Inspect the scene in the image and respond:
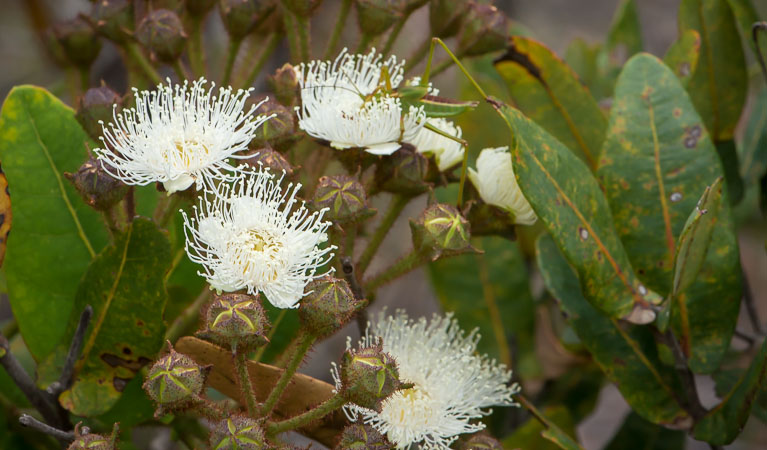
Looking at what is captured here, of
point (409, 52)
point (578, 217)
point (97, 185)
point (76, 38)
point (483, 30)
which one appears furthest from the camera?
point (409, 52)

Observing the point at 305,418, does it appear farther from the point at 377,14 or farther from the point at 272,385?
the point at 377,14

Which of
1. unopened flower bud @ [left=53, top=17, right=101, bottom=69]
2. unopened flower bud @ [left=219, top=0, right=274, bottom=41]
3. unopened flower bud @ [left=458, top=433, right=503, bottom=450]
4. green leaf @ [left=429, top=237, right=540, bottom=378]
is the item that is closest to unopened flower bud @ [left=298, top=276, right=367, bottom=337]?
unopened flower bud @ [left=458, top=433, right=503, bottom=450]

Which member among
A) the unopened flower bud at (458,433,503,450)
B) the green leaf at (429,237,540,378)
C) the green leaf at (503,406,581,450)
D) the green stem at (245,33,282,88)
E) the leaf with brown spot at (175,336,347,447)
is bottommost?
the green leaf at (503,406,581,450)

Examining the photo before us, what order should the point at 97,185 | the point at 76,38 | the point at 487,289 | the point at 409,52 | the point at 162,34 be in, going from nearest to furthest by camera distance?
1. the point at 97,185
2. the point at 162,34
3. the point at 76,38
4. the point at 487,289
5. the point at 409,52

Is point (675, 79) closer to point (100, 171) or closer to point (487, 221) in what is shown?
point (487, 221)

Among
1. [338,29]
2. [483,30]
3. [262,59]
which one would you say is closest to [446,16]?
[483,30]

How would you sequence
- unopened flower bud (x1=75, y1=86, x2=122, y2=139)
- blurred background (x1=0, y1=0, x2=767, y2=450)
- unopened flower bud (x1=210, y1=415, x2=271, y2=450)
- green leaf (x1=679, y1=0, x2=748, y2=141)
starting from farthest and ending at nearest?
blurred background (x1=0, y1=0, x2=767, y2=450)
green leaf (x1=679, y1=0, x2=748, y2=141)
unopened flower bud (x1=75, y1=86, x2=122, y2=139)
unopened flower bud (x1=210, y1=415, x2=271, y2=450)

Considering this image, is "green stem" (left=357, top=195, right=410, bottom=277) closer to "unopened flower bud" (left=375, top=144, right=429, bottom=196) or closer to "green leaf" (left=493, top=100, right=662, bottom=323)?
"unopened flower bud" (left=375, top=144, right=429, bottom=196)
